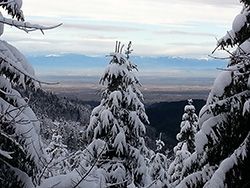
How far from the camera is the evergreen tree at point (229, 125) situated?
353 inches

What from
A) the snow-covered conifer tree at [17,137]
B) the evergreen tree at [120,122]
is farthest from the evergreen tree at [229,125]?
the evergreen tree at [120,122]

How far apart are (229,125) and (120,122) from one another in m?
6.39

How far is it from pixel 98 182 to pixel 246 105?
335cm

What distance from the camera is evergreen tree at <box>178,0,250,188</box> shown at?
8.96 meters

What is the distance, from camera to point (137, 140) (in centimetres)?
1590

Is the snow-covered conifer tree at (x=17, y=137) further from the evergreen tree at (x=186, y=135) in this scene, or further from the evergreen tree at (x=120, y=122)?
the evergreen tree at (x=186, y=135)

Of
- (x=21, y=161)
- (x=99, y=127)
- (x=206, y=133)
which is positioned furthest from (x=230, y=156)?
(x=99, y=127)

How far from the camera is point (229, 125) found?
9398 millimetres

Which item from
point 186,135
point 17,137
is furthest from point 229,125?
point 186,135

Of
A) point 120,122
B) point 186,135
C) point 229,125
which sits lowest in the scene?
point 186,135


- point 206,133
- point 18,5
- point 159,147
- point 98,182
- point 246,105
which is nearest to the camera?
point 98,182

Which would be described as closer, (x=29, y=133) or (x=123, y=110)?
(x=29, y=133)

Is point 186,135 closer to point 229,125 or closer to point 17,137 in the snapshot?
point 229,125

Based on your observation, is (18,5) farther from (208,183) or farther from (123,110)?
(123,110)
